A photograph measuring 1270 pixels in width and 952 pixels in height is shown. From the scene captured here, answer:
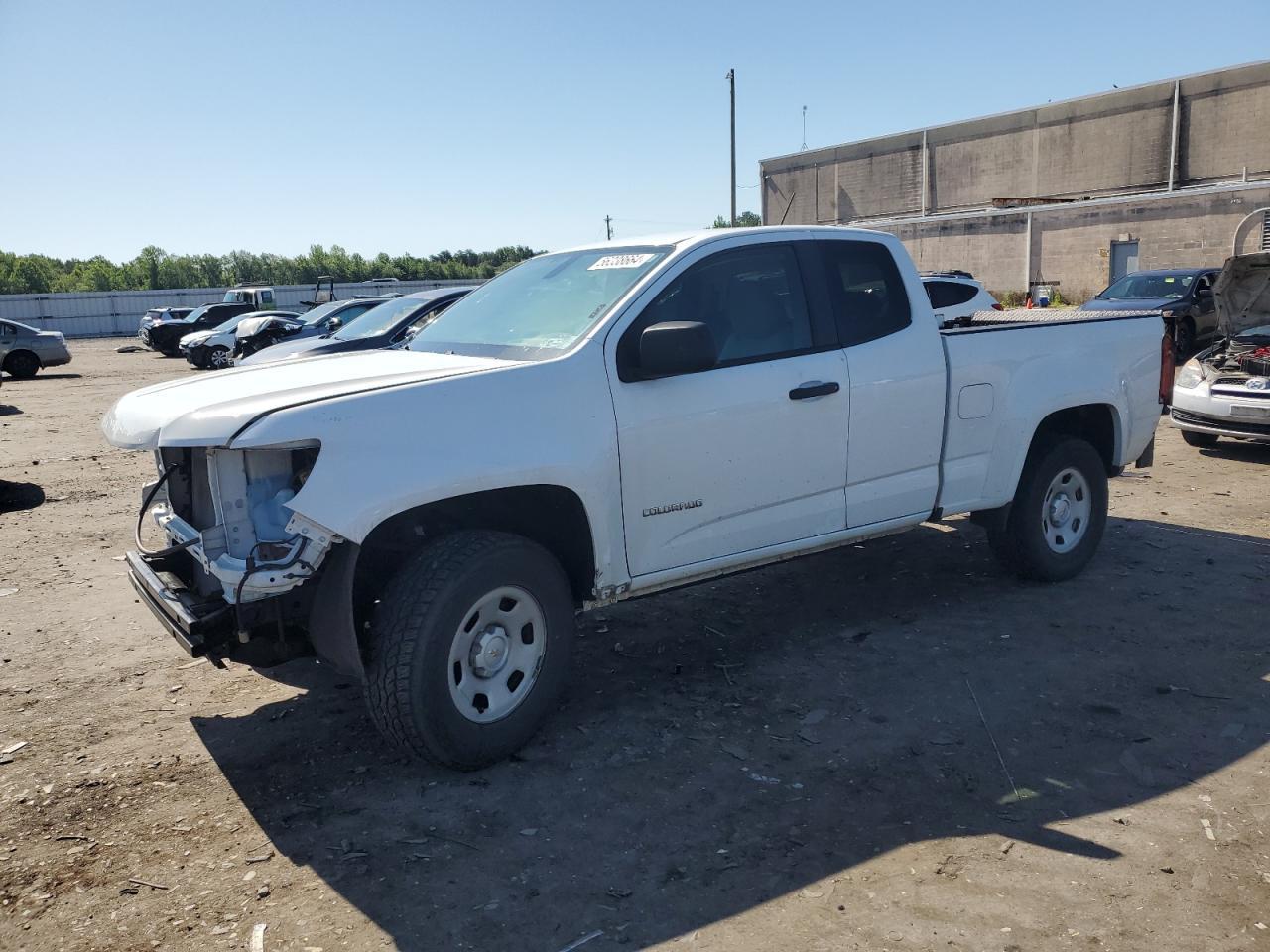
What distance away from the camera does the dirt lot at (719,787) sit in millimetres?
3117

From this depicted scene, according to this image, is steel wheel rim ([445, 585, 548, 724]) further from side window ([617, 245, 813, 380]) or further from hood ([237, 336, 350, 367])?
hood ([237, 336, 350, 367])

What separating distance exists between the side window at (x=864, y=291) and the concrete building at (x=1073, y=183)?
22.3 meters

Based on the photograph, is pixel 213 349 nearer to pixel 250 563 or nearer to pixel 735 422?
pixel 735 422

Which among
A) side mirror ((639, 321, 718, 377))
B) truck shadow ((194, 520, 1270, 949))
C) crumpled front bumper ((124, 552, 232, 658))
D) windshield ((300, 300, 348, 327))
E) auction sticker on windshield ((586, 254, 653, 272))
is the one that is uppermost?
auction sticker on windshield ((586, 254, 653, 272))

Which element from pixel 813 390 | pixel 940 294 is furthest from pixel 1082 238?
pixel 813 390

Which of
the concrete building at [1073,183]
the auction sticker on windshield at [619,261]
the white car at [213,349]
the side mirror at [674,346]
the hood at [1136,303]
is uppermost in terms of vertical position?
the concrete building at [1073,183]

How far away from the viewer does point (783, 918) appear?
3.09 meters

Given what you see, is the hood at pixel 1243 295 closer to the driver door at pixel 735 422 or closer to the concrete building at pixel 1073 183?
the driver door at pixel 735 422

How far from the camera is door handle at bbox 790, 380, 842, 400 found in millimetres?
4734

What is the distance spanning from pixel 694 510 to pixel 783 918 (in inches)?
72.9

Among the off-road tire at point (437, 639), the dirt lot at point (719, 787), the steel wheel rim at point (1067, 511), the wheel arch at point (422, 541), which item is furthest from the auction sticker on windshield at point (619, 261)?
the steel wheel rim at point (1067, 511)

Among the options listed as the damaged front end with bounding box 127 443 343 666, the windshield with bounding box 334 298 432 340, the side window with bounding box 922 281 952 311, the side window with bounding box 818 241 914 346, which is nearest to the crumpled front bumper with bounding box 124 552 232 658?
the damaged front end with bounding box 127 443 343 666

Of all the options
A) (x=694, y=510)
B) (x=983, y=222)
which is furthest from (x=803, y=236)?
(x=983, y=222)

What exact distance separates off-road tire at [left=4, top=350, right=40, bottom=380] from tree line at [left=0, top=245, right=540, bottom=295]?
3799 centimetres
